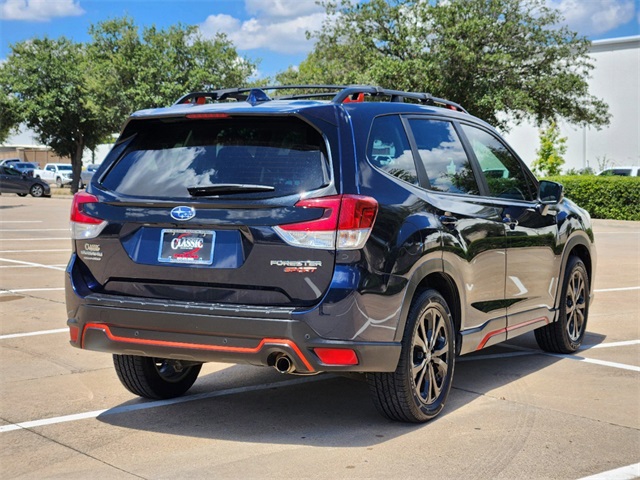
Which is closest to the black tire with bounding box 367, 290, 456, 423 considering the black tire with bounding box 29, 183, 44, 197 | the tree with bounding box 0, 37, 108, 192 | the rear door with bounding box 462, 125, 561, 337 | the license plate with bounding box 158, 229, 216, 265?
the rear door with bounding box 462, 125, 561, 337

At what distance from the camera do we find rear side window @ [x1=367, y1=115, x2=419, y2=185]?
5234 mm

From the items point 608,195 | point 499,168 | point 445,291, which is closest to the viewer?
point 445,291

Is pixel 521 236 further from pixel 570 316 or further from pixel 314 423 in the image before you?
pixel 314 423

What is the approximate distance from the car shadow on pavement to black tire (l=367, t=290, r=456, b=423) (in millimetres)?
124

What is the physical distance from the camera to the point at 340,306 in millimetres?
4730

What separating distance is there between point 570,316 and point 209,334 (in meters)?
3.91

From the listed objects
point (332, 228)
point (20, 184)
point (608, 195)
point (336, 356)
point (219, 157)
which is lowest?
point (336, 356)

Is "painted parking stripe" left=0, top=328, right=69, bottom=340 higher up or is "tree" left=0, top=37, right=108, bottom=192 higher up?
"tree" left=0, top=37, right=108, bottom=192

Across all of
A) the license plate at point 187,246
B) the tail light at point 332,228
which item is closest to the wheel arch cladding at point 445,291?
the tail light at point 332,228

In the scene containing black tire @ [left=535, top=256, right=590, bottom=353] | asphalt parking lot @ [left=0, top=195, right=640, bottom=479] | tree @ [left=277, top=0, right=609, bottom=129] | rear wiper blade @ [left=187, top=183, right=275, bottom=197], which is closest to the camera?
asphalt parking lot @ [left=0, top=195, right=640, bottom=479]

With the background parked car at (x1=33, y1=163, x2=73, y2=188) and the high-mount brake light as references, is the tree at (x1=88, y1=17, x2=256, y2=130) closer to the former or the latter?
the background parked car at (x1=33, y1=163, x2=73, y2=188)

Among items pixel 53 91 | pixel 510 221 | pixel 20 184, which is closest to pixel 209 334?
pixel 510 221

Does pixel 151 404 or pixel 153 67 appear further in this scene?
pixel 153 67

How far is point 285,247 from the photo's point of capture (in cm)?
477
